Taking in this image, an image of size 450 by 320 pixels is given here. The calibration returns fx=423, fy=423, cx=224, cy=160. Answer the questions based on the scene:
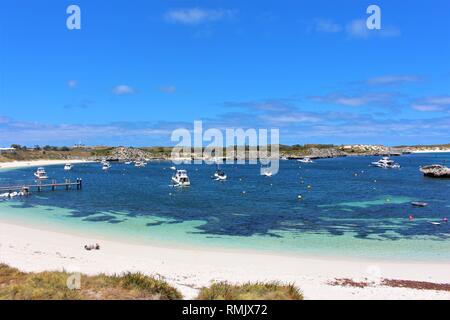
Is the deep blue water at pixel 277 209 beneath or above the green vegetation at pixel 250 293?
beneath

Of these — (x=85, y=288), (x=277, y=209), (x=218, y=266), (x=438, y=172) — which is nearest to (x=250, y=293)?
(x=85, y=288)

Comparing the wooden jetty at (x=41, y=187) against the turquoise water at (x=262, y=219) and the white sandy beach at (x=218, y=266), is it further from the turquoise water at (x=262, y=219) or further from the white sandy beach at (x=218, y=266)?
the white sandy beach at (x=218, y=266)

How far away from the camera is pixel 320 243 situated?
3064 cm

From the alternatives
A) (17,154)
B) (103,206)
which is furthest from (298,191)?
(17,154)

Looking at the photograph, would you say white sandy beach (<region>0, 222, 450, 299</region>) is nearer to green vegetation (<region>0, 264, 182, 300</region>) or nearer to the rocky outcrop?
green vegetation (<region>0, 264, 182, 300</region>)

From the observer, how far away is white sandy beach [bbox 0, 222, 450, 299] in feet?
61.1

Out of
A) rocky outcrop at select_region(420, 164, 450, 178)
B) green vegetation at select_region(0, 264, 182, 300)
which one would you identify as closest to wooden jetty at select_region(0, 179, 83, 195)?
green vegetation at select_region(0, 264, 182, 300)

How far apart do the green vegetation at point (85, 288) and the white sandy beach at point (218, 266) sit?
6.28ft

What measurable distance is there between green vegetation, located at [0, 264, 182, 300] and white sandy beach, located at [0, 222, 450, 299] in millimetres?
1913

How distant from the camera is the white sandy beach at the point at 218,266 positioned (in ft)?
61.1

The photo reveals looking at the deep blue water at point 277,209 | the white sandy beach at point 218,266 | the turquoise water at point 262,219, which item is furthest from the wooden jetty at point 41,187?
the white sandy beach at point 218,266

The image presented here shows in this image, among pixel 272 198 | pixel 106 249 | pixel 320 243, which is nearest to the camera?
pixel 106 249
